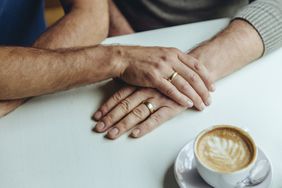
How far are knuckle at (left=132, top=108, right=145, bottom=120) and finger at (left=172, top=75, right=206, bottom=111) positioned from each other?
11 cm

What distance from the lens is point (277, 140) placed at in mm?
918

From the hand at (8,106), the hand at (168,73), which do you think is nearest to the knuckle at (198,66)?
the hand at (168,73)

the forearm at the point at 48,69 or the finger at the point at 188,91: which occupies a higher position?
the forearm at the point at 48,69

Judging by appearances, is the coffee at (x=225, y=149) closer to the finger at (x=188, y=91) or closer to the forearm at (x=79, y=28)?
the finger at (x=188, y=91)

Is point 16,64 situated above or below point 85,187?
above

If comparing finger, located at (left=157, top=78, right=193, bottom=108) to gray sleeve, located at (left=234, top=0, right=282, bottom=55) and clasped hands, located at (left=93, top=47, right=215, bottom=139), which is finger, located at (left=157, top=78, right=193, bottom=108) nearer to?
clasped hands, located at (left=93, top=47, right=215, bottom=139)

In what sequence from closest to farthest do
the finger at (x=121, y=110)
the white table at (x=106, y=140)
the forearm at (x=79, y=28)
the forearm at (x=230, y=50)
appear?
the white table at (x=106, y=140)
the finger at (x=121, y=110)
the forearm at (x=230, y=50)
the forearm at (x=79, y=28)

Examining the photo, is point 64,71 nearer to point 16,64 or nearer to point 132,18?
point 16,64

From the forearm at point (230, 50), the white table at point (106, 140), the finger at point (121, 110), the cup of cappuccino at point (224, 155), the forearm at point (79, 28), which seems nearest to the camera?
the cup of cappuccino at point (224, 155)

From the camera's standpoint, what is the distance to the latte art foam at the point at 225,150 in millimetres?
769

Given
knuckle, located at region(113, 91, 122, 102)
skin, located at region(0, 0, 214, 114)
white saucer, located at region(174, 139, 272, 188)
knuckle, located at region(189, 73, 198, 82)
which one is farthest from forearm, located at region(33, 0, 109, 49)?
white saucer, located at region(174, 139, 272, 188)

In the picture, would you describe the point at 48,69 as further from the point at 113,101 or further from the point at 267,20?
the point at 267,20

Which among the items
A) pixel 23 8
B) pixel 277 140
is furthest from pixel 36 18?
pixel 277 140

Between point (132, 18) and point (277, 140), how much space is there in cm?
82
